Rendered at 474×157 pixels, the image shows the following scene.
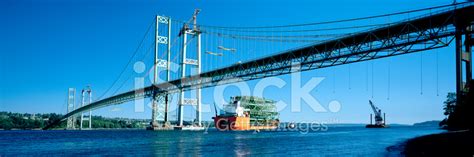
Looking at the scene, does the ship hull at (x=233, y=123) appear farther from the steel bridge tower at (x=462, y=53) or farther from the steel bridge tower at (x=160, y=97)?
the steel bridge tower at (x=462, y=53)

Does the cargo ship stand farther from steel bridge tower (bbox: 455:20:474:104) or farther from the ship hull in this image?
steel bridge tower (bbox: 455:20:474:104)

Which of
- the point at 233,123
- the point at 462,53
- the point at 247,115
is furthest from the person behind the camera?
the point at 247,115

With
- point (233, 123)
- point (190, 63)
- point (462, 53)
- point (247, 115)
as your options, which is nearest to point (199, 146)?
point (462, 53)

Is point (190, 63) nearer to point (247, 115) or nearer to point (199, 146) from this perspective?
point (247, 115)

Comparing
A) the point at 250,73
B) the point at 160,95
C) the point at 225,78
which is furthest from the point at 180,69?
the point at 250,73

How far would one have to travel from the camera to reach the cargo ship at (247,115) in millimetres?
98562

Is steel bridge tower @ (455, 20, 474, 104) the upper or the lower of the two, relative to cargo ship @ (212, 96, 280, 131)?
upper

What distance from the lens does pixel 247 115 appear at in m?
103

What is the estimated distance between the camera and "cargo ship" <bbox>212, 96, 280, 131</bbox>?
98562 millimetres

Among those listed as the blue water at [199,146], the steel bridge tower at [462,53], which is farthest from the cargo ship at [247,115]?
the steel bridge tower at [462,53]

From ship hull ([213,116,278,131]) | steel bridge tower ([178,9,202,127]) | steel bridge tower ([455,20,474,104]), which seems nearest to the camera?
steel bridge tower ([455,20,474,104])

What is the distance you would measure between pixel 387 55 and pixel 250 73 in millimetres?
21972

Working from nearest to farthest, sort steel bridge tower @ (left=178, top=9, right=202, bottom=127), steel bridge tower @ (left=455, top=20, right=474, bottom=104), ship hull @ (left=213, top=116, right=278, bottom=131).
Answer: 1. steel bridge tower @ (left=455, top=20, right=474, bottom=104)
2. steel bridge tower @ (left=178, top=9, right=202, bottom=127)
3. ship hull @ (left=213, top=116, right=278, bottom=131)

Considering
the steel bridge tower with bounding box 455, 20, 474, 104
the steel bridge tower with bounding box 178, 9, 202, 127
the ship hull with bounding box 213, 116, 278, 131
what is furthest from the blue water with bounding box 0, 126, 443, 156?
the ship hull with bounding box 213, 116, 278, 131
